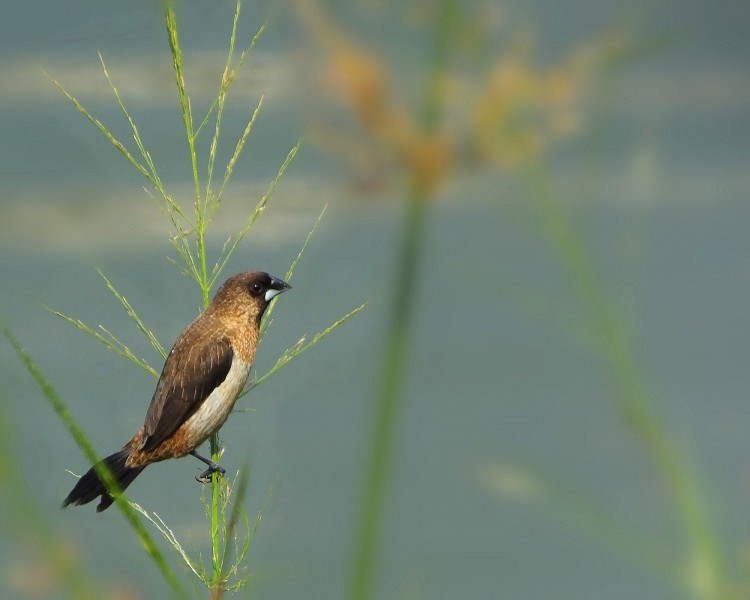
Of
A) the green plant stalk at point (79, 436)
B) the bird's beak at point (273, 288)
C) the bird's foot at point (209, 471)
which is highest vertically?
the green plant stalk at point (79, 436)

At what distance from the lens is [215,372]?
54.8 inches

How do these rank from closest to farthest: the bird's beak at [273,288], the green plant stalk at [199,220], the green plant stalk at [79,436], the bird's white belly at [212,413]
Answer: the green plant stalk at [79,436]
the green plant stalk at [199,220]
the bird's white belly at [212,413]
the bird's beak at [273,288]

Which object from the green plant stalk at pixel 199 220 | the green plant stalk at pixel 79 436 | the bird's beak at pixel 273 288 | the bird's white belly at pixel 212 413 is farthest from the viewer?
the bird's beak at pixel 273 288

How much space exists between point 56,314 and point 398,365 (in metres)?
0.75

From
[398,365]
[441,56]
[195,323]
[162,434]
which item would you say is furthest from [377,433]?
[195,323]

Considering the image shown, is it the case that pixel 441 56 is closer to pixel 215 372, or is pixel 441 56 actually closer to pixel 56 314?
pixel 56 314

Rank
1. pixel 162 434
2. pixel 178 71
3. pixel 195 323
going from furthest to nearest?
pixel 195 323
pixel 162 434
pixel 178 71

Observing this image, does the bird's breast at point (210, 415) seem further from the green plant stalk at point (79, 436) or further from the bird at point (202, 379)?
the green plant stalk at point (79, 436)

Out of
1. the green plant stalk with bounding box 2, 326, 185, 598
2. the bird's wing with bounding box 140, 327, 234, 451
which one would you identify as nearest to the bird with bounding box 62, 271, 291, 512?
the bird's wing with bounding box 140, 327, 234, 451

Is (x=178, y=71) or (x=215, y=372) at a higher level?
(x=178, y=71)

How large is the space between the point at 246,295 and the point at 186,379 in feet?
0.61

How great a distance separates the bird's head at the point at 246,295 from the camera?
1.50 metres

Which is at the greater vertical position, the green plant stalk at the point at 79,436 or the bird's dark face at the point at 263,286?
the green plant stalk at the point at 79,436

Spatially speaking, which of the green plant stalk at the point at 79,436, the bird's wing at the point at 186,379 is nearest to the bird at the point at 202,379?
the bird's wing at the point at 186,379
